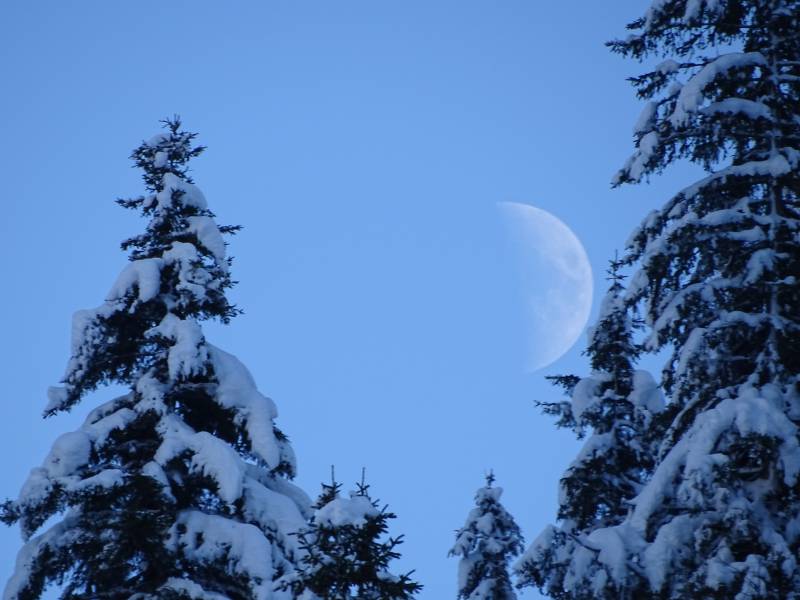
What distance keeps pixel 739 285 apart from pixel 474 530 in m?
16.8

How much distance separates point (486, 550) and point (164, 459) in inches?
627

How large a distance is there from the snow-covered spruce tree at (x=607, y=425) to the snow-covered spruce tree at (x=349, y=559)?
821 centimetres

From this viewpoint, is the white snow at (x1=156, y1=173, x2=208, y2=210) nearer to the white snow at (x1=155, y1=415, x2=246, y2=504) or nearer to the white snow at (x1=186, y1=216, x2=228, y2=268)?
the white snow at (x1=186, y1=216, x2=228, y2=268)

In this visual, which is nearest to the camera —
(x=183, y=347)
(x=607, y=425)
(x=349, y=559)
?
(x=349, y=559)

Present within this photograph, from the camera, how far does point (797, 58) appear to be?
1407 cm

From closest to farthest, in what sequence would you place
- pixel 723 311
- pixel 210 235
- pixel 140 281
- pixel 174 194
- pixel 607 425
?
pixel 723 311
pixel 140 281
pixel 210 235
pixel 174 194
pixel 607 425

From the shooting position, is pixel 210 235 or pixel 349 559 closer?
pixel 349 559

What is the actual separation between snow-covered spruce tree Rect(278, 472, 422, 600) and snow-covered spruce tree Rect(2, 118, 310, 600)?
1.95m

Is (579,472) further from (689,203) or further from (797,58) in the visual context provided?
(797,58)

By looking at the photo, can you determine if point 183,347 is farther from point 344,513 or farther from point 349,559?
point 349,559

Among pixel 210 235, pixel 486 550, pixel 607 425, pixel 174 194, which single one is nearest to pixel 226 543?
pixel 210 235

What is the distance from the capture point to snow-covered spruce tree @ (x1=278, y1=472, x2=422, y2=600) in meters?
10.1

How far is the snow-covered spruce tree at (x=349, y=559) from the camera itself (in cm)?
1014

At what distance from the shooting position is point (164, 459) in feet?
43.3
